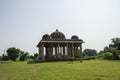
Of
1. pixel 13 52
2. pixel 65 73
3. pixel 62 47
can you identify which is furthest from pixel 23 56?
pixel 65 73

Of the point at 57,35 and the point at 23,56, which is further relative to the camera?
the point at 23,56

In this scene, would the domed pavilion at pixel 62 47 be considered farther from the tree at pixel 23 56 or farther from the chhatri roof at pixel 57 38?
the tree at pixel 23 56

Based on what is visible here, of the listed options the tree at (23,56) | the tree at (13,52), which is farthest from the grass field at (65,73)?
the tree at (13,52)

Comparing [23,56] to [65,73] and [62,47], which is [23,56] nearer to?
[62,47]

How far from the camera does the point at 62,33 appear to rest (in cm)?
6238

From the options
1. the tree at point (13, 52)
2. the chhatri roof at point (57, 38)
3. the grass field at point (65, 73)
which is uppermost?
the chhatri roof at point (57, 38)

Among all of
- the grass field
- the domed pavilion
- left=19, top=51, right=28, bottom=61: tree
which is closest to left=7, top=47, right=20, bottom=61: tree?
left=19, top=51, right=28, bottom=61: tree

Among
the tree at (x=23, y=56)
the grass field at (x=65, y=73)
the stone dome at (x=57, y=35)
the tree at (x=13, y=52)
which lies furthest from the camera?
the tree at (x=13, y=52)

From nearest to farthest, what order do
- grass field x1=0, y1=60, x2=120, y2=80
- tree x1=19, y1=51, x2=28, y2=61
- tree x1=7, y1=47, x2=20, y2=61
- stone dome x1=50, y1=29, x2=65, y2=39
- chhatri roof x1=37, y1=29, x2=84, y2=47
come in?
1. grass field x1=0, y1=60, x2=120, y2=80
2. chhatri roof x1=37, y1=29, x2=84, y2=47
3. stone dome x1=50, y1=29, x2=65, y2=39
4. tree x1=19, y1=51, x2=28, y2=61
5. tree x1=7, y1=47, x2=20, y2=61

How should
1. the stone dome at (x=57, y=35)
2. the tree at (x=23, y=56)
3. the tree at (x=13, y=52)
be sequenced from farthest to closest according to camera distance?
the tree at (x=13, y=52), the tree at (x=23, y=56), the stone dome at (x=57, y=35)

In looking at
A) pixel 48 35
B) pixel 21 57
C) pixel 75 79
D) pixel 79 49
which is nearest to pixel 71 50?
pixel 79 49

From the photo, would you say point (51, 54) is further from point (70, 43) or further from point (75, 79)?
point (75, 79)

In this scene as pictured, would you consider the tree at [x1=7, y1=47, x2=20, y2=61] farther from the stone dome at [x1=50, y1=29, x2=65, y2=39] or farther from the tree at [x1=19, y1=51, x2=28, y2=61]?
the stone dome at [x1=50, y1=29, x2=65, y2=39]

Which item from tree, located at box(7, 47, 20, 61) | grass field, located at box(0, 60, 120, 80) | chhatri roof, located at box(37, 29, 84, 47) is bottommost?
grass field, located at box(0, 60, 120, 80)
